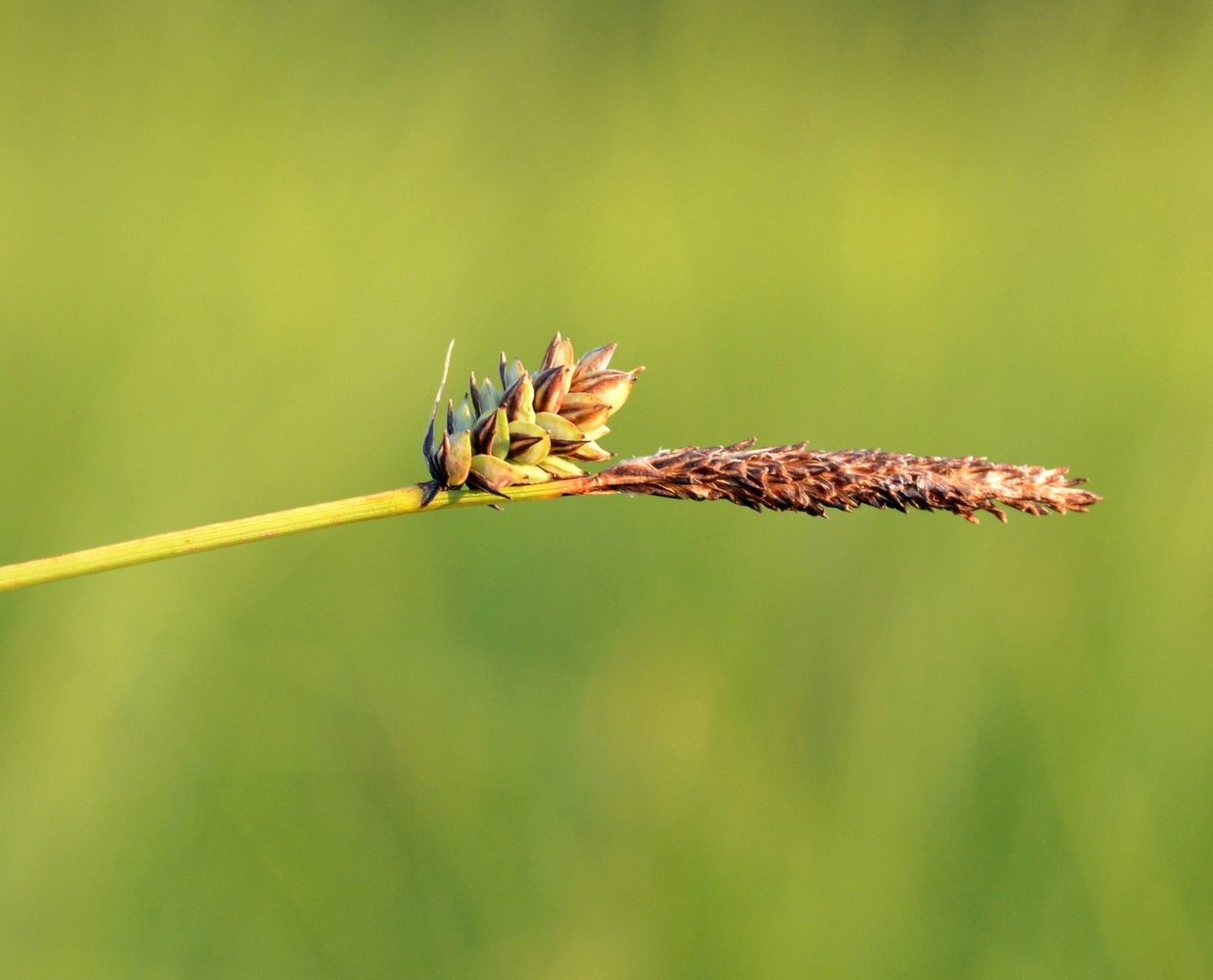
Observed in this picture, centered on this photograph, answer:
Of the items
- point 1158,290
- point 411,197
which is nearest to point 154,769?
point 411,197

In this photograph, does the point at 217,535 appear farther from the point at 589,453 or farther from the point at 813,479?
the point at 813,479

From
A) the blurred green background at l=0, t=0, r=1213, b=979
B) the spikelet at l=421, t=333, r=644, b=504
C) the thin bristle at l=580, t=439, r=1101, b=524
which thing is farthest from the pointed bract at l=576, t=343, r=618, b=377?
the blurred green background at l=0, t=0, r=1213, b=979

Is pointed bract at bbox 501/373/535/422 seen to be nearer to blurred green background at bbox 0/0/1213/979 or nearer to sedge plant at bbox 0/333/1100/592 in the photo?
sedge plant at bbox 0/333/1100/592

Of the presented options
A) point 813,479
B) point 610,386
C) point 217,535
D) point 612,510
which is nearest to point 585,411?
point 610,386

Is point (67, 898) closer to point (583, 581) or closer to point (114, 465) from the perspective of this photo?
point (114, 465)

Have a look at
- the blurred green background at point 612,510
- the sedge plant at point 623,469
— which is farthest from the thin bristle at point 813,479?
the blurred green background at point 612,510

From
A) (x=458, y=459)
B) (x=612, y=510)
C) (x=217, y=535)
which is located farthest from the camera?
(x=612, y=510)
